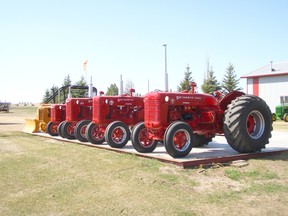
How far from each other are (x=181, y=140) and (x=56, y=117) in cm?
891

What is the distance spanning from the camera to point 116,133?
420 inches

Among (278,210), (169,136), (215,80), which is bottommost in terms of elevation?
(278,210)

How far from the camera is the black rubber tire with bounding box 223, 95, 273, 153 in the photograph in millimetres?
8242

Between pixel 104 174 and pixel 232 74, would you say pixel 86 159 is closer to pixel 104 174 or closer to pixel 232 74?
pixel 104 174

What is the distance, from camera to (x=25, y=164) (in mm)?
7918

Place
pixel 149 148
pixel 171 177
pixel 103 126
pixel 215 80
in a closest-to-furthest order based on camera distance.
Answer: pixel 171 177
pixel 149 148
pixel 103 126
pixel 215 80

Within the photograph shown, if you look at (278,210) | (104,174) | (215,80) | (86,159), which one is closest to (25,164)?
(86,159)

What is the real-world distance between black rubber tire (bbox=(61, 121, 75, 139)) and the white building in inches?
961

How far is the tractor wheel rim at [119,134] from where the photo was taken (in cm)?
1057

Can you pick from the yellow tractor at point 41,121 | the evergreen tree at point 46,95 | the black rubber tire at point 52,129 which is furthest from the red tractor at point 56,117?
the evergreen tree at point 46,95

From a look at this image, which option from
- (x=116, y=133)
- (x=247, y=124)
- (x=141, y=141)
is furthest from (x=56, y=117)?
(x=247, y=124)

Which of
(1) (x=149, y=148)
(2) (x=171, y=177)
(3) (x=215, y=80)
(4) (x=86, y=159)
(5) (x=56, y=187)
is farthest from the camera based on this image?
(3) (x=215, y=80)

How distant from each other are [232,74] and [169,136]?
4564 cm

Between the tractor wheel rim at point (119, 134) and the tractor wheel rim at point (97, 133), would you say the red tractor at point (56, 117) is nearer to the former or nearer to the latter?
the tractor wheel rim at point (97, 133)
